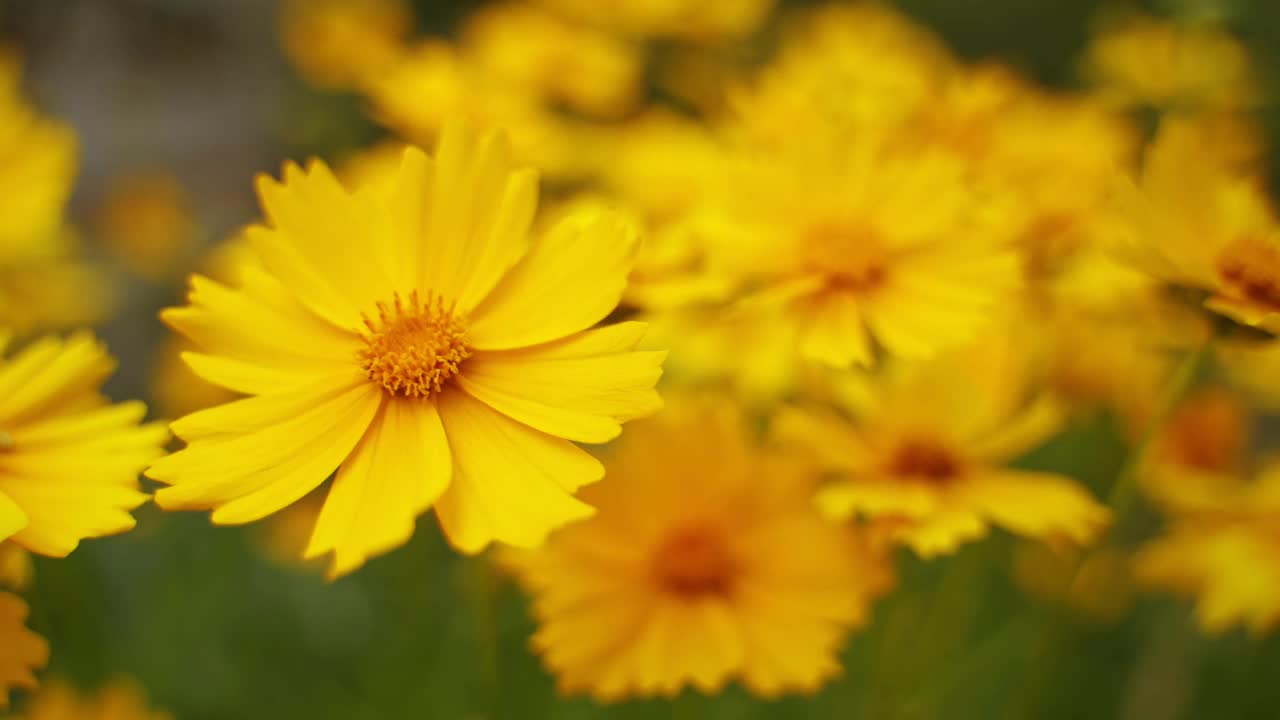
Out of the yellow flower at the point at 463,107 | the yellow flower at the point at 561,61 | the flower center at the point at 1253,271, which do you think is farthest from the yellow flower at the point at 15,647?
the yellow flower at the point at 561,61

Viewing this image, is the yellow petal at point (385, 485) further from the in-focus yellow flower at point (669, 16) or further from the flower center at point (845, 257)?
the in-focus yellow flower at point (669, 16)

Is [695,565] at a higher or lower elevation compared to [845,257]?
lower

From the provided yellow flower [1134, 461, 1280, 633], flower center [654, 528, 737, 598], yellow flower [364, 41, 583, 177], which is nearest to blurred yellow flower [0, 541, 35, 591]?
flower center [654, 528, 737, 598]

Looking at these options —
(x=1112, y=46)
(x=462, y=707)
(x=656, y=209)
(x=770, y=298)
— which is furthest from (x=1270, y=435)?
(x=770, y=298)

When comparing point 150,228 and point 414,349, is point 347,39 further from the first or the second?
point 414,349

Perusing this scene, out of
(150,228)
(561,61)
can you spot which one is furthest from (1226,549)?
(150,228)

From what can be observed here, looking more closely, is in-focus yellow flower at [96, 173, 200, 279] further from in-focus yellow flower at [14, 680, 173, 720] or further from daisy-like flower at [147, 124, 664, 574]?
daisy-like flower at [147, 124, 664, 574]
